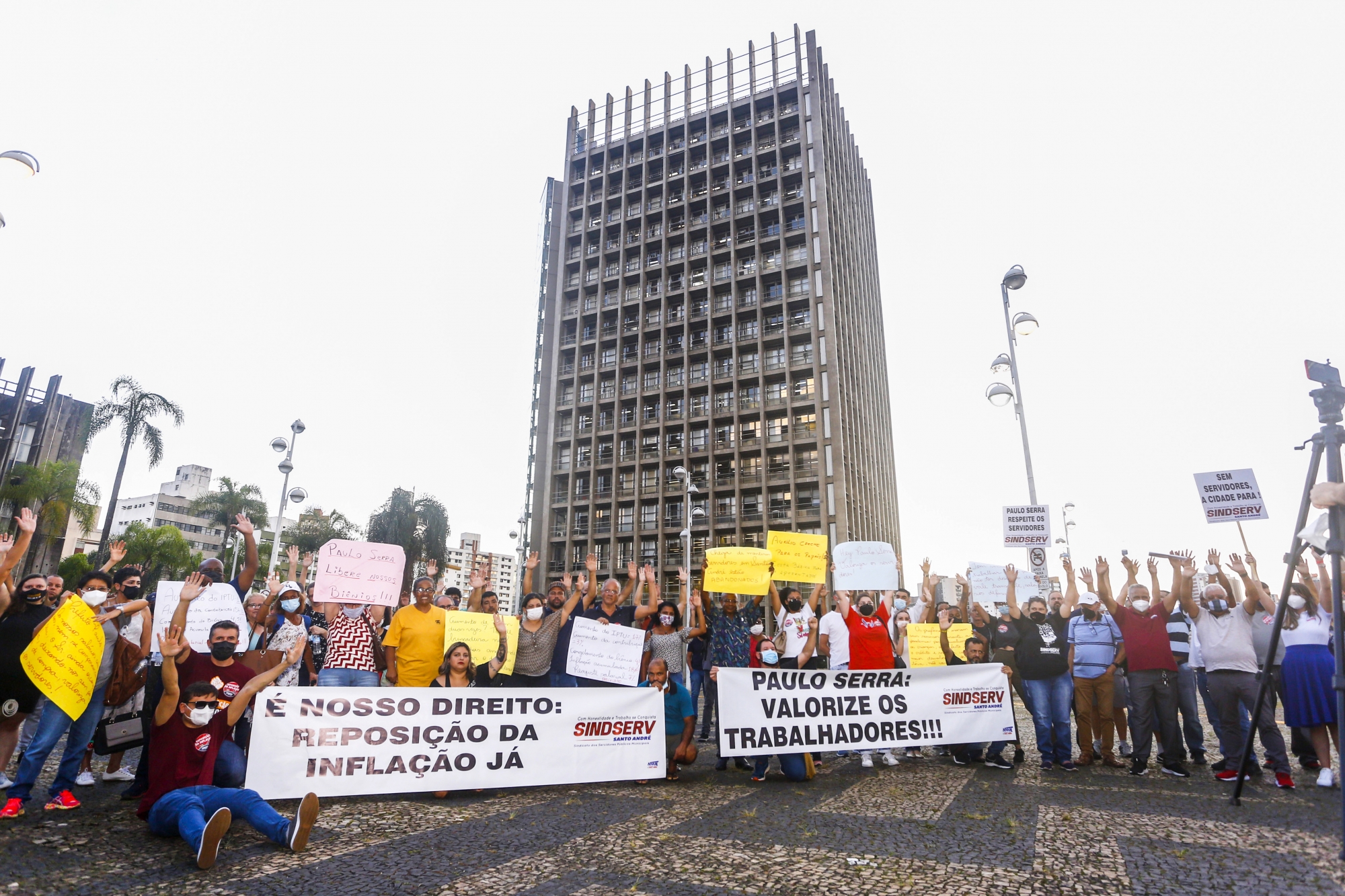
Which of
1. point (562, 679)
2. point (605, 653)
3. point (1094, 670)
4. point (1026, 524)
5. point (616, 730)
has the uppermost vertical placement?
point (1026, 524)

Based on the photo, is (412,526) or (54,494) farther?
(412,526)

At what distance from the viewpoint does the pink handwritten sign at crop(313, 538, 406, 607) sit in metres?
8.61

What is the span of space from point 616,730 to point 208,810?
375 centimetres

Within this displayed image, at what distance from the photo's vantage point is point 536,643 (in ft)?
27.2

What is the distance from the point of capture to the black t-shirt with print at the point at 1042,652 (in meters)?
8.47

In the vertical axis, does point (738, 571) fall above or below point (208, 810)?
above

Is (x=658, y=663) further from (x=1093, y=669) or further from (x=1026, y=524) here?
(x=1026, y=524)

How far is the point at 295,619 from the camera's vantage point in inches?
329

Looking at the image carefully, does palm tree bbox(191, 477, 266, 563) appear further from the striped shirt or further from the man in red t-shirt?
the striped shirt

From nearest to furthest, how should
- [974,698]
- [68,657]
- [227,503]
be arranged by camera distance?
[68,657]
[974,698]
[227,503]

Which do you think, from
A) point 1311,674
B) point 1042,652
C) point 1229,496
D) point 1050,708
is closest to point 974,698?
point 1050,708

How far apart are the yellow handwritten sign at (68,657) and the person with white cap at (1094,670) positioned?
10036mm

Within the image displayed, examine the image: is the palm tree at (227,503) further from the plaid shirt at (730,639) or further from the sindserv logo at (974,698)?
the sindserv logo at (974,698)

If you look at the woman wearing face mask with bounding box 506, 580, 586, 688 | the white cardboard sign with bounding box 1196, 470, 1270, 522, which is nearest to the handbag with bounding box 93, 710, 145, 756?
the woman wearing face mask with bounding box 506, 580, 586, 688
